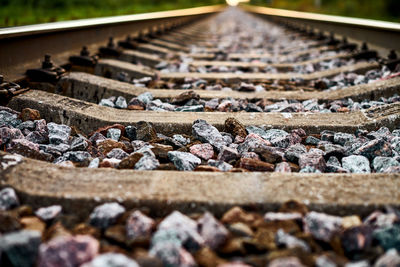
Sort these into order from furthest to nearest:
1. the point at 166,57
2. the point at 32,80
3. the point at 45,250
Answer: the point at 166,57 → the point at 32,80 → the point at 45,250

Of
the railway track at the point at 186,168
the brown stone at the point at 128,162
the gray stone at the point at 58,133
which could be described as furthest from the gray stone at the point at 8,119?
the brown stone at the point at 128,162

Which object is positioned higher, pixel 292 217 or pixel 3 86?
pixel 3 86

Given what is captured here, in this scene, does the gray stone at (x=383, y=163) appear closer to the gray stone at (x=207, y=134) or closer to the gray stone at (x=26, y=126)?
the gray stone at (x=207, y=134)

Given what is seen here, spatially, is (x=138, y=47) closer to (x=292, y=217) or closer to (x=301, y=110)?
(x=301, y=110)

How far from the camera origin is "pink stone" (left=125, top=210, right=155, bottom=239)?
128 centimetres

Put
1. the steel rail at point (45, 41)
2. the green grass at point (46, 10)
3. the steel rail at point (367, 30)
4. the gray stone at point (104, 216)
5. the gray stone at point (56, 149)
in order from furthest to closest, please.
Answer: the steel rail at point (367, 30) < the green grass at point (46, 10) < the steel rail at point (45, 41) < the gray stone at point (56, 149) < the gray stone at point (104, 216)

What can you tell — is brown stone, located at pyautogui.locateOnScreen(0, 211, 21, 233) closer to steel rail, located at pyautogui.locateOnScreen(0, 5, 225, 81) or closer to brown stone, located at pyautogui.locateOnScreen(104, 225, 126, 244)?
brown stone, located at pyautogui.locateOnScreen(104, 225, 126, 244)

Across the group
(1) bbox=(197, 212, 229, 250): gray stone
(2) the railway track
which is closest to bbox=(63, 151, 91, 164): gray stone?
(2) the railway track

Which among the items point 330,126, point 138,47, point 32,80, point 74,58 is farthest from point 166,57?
point 330,126

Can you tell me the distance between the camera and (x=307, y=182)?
158 cm

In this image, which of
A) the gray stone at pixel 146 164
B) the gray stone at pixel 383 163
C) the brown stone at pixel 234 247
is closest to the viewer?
the brown stone at pixel 234 247

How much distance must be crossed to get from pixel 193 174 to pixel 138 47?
4384mm

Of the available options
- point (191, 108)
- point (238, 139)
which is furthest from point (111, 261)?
point (191, 108)

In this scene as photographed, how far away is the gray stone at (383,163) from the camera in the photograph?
1.91 metres
